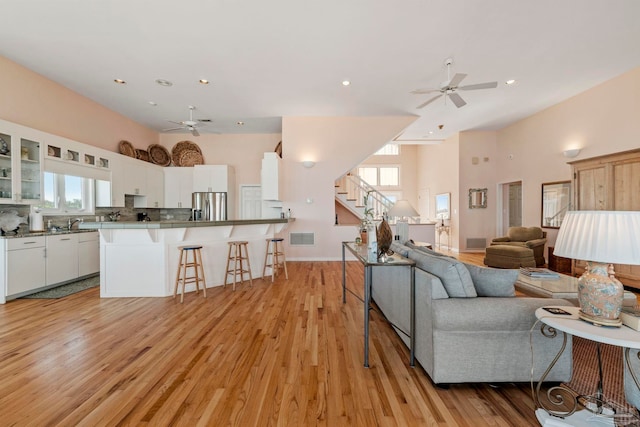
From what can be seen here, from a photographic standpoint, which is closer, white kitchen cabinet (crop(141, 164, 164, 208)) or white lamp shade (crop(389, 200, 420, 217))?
white lamp shade (crop(389, 200, 420, 217))

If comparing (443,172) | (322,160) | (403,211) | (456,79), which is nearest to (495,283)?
(403,211)

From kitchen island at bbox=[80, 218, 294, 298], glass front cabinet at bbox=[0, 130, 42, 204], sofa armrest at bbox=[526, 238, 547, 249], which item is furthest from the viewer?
sofa armrest at bbox=[526, 238, 547, 249]

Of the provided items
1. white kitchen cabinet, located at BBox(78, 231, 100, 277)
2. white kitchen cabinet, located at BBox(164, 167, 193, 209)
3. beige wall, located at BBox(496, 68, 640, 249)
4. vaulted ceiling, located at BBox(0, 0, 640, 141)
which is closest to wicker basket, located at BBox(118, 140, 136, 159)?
white kitchen cabinet, located at BBox(164, 167, 193, 209)

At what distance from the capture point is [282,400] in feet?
6.07

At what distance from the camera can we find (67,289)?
14.6 feet

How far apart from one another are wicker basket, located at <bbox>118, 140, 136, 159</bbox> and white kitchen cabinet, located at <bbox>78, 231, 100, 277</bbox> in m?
2.34

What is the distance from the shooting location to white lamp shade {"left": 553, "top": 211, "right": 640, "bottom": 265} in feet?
4.34

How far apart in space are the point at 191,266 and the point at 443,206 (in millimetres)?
7968

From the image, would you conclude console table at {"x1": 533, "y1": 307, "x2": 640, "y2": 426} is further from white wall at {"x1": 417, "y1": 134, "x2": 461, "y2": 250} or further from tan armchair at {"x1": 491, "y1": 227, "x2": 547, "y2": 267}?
white wall at {"x1": 417, "y1": 134, "x2": 461, "y2": 250}

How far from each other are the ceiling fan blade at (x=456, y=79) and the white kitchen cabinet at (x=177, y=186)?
21.4 ft

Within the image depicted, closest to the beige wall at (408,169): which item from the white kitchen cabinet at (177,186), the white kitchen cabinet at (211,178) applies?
the white kitchen cabinet at (211,178)

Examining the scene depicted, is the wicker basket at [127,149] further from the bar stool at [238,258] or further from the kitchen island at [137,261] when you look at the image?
the bar stool at [238,258]

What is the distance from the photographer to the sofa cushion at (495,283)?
210cm

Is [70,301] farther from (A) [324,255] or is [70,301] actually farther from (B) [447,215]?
(B) [447,215]
